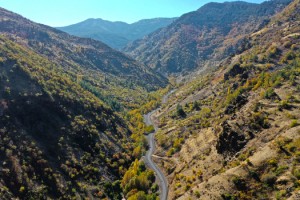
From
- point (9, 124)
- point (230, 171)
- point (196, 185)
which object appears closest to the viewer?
point (230, 171)

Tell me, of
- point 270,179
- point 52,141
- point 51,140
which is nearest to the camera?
point 270,179

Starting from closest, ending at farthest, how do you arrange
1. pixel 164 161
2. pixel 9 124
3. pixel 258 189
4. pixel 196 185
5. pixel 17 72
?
pixel 258 189, pixel 196 185, pixel 9 124, pixel 164 161, pixel 17 72

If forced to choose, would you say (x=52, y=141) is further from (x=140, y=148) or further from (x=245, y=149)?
(x=245, y=149)

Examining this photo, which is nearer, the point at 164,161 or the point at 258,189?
the point at 258,189

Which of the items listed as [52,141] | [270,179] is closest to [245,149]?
[270,179]

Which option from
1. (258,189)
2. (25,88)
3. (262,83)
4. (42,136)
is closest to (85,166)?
(42,136)

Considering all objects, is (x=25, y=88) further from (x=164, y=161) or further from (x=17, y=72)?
(x=164, y=161)

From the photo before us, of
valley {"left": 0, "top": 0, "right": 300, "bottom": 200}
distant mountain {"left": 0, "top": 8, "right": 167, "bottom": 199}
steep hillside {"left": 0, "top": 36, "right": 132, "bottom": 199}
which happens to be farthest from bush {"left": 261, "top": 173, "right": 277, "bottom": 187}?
steep hillside {"left": 0, "top": 36, "right": 132, "bottom": 199}

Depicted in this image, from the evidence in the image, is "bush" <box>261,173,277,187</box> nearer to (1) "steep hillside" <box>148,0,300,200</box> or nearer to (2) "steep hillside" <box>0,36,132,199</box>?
(1) "steep hillside" <box>148,0,300,200</box>

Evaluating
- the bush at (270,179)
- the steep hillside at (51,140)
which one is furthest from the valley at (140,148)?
the steep hillside at (51,140)
